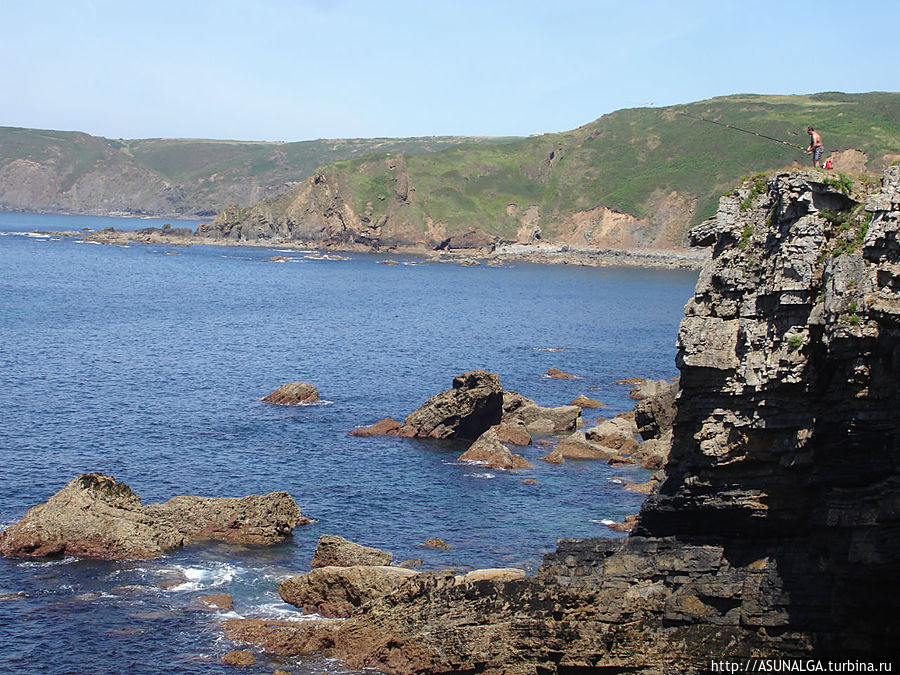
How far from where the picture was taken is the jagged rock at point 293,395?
229 ft

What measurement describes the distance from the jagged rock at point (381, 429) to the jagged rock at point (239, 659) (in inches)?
1247

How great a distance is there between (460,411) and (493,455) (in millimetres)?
6366

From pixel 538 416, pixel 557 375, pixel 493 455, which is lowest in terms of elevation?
pixel 493 455

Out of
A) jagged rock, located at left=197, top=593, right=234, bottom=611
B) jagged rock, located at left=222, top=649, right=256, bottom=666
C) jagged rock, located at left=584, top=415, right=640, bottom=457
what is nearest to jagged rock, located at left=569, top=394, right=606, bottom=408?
jagged rock, located at left=584, top=415, right=640, bottom=457

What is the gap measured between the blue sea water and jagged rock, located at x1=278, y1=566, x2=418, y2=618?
78cm

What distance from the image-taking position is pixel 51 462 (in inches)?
1998

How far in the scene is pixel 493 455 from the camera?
55.9 metres

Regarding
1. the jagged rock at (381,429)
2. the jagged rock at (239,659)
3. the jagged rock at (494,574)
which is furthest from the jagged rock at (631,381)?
the jagged rock at (239,659)

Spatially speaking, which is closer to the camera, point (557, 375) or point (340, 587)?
point (340, 587)

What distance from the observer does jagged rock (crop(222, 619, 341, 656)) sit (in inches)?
1213

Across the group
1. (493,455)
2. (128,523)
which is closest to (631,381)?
(493,455)

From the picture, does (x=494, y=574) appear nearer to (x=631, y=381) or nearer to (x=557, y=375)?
(x=557, y=375)

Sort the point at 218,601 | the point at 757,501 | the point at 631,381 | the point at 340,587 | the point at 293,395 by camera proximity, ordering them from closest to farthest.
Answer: the point at 757,501
the point at 340,587
the point at 218,601
the point at 293,395
the point at 631,381

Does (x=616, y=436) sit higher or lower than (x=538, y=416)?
higher
